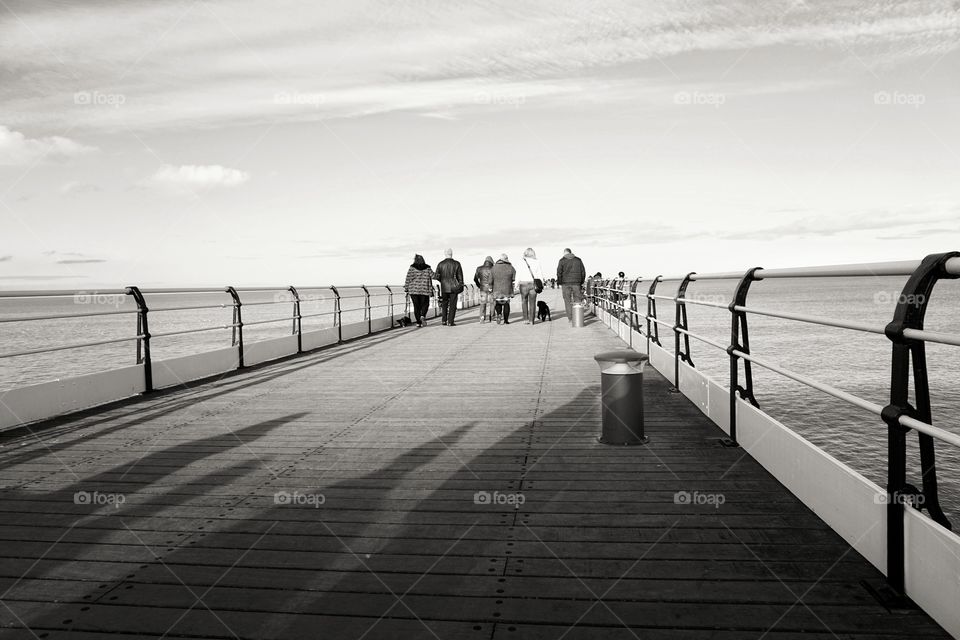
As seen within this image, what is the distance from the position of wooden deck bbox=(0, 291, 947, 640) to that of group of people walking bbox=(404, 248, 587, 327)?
38.7 feet

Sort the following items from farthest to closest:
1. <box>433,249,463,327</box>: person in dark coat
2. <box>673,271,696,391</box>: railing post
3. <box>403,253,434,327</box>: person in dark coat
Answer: <box>433,249,463,327</box>: person in dark coat < <box>403,253,434,327</box>: person in dark coat < <box>673,271,696,391</box>: railing post

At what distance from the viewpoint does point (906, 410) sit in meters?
2.87

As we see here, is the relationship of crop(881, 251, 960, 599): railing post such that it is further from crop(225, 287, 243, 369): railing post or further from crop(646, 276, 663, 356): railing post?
crop(225, 287, 243, 369): railing post

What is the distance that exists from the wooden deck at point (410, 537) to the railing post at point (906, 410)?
0.26 m

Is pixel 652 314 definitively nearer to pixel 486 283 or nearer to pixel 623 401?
pixel 623 401

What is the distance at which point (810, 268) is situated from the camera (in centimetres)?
387

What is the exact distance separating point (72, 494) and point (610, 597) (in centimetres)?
347

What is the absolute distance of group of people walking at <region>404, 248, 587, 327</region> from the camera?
18.5 meters

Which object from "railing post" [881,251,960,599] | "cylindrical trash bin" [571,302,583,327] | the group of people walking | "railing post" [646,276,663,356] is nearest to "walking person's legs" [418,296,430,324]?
the group of people walking

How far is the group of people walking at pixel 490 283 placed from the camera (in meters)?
18.5

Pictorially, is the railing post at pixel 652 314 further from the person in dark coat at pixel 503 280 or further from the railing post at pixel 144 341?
the person in dark coat at pixel 503 280

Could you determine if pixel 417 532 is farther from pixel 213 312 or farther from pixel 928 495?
pixel 213 312

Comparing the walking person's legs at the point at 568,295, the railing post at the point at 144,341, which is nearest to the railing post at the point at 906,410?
the railing post at the point at 144,341

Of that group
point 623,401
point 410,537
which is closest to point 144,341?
point 623,401
